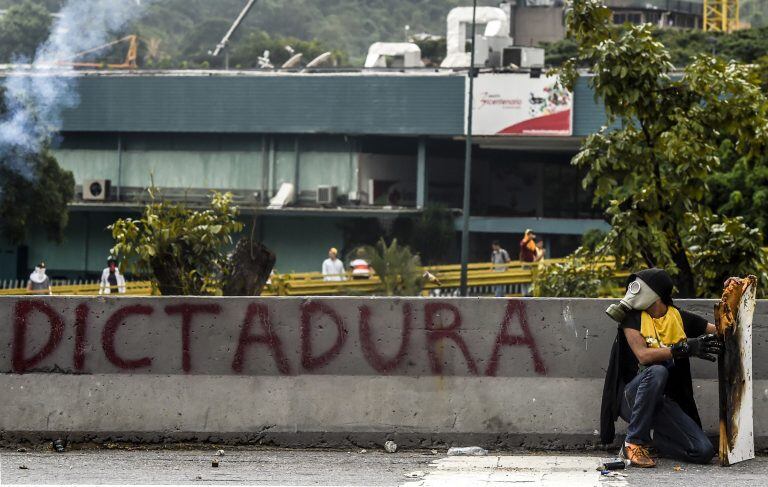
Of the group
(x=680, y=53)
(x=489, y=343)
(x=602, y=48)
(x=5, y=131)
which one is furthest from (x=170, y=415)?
(x=680, y=53)

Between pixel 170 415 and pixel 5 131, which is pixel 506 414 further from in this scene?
pixel 5 131

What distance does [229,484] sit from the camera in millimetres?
7891

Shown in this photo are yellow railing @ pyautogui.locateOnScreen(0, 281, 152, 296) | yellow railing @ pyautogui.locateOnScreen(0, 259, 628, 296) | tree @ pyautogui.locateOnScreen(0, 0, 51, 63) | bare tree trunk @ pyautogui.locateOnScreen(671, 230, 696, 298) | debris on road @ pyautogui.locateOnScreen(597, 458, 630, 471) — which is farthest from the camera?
tree @ pyautogui.locateOnScreen(0, 0, 51, 63)

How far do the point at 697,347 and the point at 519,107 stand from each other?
44.9 metres

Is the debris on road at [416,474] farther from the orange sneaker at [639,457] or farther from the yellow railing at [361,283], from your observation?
the yellow railing at [361,283]

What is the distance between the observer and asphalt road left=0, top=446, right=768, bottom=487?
7.99m

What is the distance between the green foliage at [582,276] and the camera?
50.7 ft

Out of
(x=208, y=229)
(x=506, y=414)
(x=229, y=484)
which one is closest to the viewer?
(x=229, y=484)

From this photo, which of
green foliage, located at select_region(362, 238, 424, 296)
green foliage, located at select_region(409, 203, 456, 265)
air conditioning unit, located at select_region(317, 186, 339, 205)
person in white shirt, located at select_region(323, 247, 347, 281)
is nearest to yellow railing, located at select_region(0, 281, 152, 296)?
person in white shirt, located at select_region(323, 247, 347, 281)

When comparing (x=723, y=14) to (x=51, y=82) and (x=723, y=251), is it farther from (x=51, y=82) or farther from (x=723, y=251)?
(x=723, y=251)

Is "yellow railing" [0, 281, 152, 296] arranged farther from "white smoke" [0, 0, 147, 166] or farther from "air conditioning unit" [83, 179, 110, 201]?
"air conditioning unit" [83, 179, 110, 201]

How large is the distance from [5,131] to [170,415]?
31935 millimetres

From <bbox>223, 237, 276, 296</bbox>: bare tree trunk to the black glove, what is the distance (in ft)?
35.3

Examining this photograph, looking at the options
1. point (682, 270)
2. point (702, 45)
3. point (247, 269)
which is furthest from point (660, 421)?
point (702, 45)
